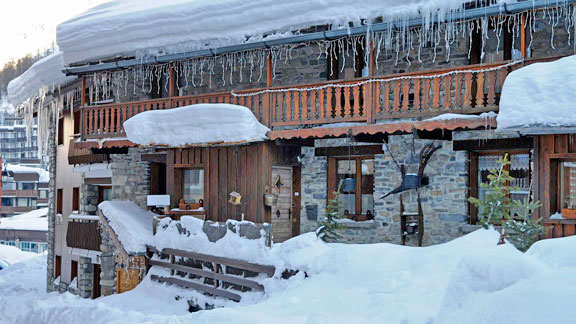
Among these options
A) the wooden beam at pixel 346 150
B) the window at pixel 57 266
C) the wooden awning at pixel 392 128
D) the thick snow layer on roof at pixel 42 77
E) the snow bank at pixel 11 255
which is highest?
the thick snow layer on roof at pixel 42 77

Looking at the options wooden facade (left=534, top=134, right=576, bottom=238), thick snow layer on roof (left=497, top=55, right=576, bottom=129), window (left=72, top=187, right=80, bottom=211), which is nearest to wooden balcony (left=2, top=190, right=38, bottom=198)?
window (left=72, top=187, right=80, bottom=211)

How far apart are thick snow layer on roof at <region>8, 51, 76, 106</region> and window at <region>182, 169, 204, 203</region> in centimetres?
495

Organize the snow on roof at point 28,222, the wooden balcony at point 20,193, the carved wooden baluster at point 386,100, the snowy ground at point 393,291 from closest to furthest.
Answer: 1. the snowy ground at point 393,291
2. the carved wooden baluster at point 386,100
3. the snow on roof at point 28,222
4. the wooden balcony at point 20,193

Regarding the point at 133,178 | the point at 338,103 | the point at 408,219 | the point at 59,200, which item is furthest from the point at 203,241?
the point at 59,200

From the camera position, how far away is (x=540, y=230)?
34.5ft

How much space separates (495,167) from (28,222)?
39.2m

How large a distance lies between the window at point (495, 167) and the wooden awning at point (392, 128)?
1.15 m

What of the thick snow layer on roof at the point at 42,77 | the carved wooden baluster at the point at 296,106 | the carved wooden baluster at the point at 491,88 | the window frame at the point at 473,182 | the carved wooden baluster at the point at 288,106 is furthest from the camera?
the thick snow layer on roof at the point at 42,77

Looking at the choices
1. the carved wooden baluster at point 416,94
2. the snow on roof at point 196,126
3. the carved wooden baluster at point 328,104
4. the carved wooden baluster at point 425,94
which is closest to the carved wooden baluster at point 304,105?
the carved wooden baluster at point 328,104

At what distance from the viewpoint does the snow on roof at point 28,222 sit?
4481 centimetres

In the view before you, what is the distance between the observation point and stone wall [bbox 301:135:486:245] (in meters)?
13.3

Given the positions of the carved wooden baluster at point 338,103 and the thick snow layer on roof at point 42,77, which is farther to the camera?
the thick snow layer on roof at point 42,77

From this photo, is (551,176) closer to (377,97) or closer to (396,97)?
(396,97)

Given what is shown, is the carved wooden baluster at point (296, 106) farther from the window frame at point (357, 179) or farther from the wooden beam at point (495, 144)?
the wooden beam at point (495, 144)
